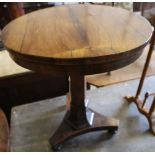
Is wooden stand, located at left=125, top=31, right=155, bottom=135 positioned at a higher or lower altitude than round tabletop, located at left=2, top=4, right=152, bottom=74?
lower

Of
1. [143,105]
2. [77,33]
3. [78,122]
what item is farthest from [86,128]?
[77,33]

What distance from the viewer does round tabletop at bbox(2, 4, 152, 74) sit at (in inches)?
31.1

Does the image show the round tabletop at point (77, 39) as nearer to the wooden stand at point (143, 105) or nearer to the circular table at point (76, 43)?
the circular table at point (76, 43)

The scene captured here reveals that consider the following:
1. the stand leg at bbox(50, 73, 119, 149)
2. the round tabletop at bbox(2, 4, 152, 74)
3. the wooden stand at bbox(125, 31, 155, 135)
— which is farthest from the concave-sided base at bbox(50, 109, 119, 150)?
the round tabletop at bbox(2, 4, 152, 74)

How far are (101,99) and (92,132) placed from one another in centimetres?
32

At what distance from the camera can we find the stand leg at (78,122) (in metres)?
1.22

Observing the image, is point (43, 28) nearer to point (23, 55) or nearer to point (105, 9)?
point (23, 55)

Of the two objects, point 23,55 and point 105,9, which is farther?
point 105,9

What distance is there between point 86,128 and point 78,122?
0.20 feet

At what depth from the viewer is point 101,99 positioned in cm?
161

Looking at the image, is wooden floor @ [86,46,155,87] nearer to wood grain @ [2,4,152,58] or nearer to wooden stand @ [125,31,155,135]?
wooden stand @ [125,31,155,135]

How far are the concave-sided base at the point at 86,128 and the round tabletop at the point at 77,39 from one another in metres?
0.55

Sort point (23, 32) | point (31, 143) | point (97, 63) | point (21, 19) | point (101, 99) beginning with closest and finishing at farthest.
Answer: point (97, 63) → point (23, 32) → point (21, 19) → point (31, 143) → point (101, 99)

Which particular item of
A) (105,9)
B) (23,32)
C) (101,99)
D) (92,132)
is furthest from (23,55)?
(101,99)
